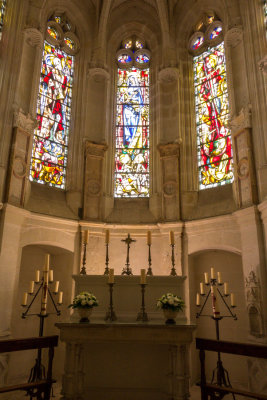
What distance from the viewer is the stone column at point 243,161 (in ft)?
29.3

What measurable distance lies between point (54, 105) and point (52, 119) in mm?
538

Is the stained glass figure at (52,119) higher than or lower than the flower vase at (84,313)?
higher

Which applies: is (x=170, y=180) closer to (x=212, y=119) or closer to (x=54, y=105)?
(x=212, y=119)

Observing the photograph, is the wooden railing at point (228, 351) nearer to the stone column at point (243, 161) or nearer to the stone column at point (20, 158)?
the stone column at point (243, 161)

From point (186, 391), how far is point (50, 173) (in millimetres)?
7453

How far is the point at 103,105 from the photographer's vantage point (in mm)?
11789

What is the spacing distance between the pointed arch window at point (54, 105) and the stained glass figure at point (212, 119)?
4374mm

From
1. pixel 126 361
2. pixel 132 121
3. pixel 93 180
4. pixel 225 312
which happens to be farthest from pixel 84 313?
pixel 132 121

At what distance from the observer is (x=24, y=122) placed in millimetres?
9477

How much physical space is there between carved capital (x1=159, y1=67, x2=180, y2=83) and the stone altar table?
8798 millimetres

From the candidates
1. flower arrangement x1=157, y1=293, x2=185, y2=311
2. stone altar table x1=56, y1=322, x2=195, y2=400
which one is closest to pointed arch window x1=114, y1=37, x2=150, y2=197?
flower arrangement x1=157, y1=293, x2=185, y2=311

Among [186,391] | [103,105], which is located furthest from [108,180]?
[186,391]

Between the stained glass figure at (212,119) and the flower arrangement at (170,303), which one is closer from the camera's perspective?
the flower arrangement at (170,303)

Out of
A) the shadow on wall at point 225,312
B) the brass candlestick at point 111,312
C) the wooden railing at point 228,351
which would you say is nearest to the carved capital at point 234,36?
the shadow on wall at point 225,312
